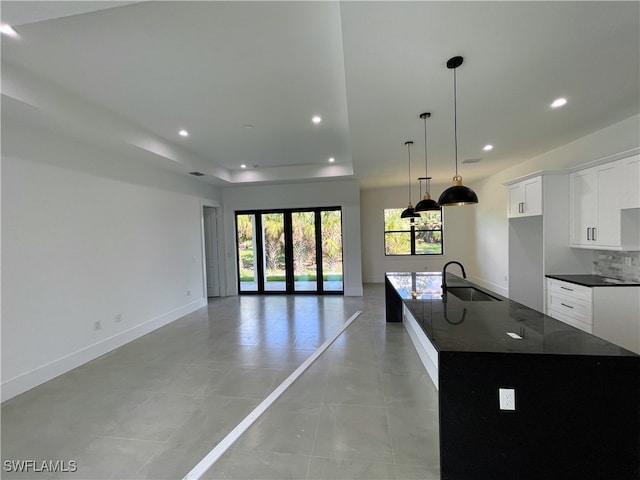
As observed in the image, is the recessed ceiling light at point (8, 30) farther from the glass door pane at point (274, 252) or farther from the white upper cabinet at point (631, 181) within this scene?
the white upper cabinet at point (631, 181)

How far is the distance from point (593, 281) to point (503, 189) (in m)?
3.22

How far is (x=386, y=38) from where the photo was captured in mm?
1796

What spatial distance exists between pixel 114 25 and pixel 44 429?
317 cm

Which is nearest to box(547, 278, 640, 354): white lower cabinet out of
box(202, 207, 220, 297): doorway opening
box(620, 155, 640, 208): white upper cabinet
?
box(620, 155, 640, 208): white upper cabinet

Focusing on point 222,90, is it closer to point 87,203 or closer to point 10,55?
point 10,55

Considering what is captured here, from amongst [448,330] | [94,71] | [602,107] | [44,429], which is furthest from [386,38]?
[44,429]

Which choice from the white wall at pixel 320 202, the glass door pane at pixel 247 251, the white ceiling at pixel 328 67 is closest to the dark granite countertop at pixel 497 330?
the white ceiling at pixel 328 67

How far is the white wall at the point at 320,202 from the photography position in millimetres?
6441

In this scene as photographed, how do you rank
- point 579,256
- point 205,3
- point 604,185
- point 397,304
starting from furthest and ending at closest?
point 397,304
point 579,256
point 604,185
point 205,3

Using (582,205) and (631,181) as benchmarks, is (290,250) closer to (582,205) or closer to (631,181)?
(582,205)

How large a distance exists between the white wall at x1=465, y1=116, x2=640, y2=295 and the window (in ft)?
3.26

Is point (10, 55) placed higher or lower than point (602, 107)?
higher

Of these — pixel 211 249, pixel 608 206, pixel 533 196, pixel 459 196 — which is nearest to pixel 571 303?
pixel 608 206

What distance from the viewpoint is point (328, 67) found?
7.84 feet
